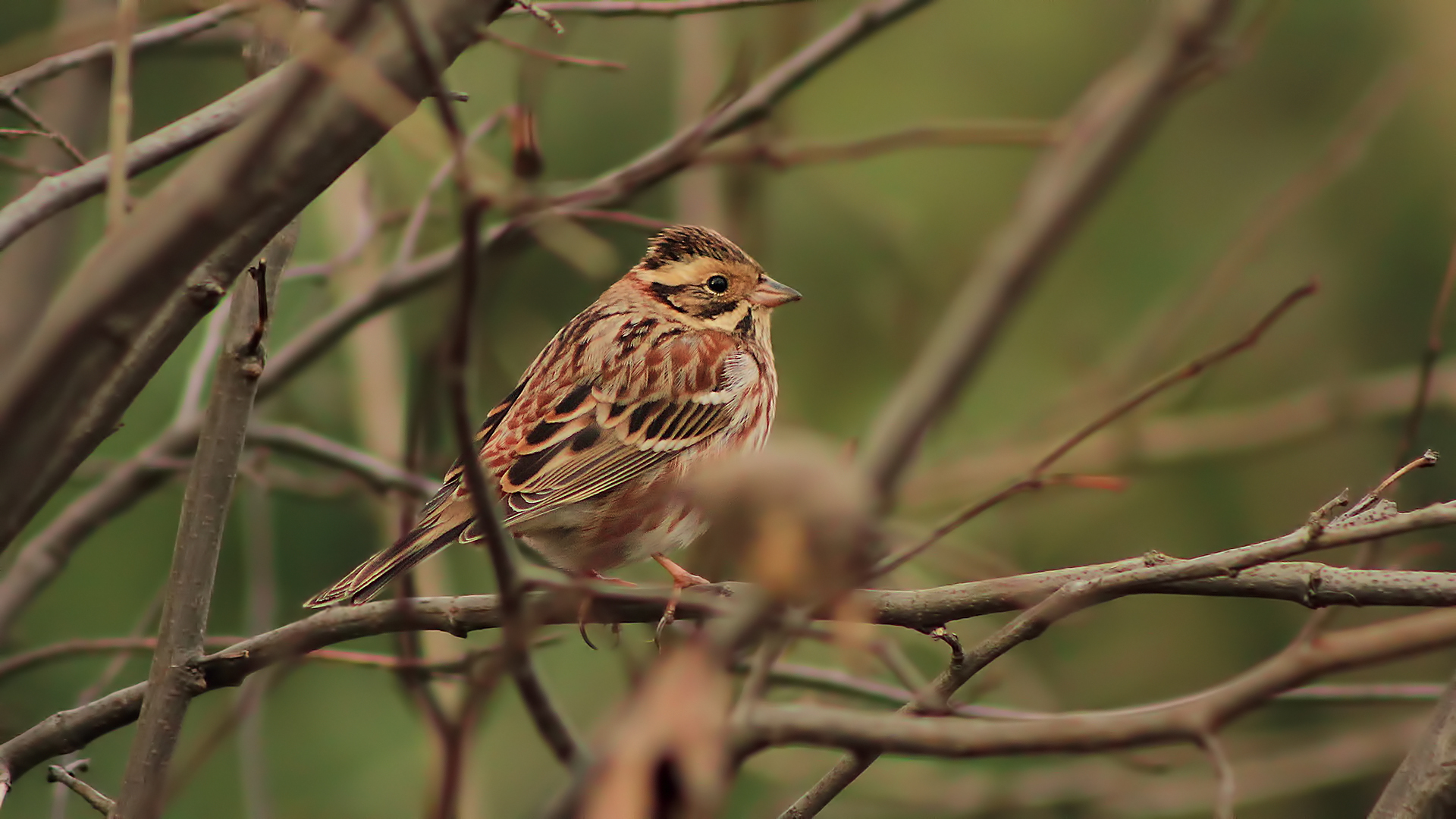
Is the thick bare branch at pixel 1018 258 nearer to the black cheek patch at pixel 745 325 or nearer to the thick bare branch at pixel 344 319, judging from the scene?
the thick bare branch at pixel 344 319

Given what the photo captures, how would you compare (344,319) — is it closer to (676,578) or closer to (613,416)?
(613,416)

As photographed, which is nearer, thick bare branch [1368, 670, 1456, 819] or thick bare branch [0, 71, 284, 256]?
thick bare branch [1368, 670, 1456, 819]

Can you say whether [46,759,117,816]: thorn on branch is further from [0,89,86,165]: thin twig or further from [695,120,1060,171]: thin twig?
[695,120,1060,171]: thin twig

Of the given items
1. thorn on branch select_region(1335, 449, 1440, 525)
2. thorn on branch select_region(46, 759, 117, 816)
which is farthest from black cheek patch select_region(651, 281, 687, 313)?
thorn on branch select_region(1335, 449, 1440, 525)

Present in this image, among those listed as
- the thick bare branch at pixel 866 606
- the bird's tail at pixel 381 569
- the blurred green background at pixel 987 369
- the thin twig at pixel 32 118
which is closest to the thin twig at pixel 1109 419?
the thick bare branch at pixel 866 606

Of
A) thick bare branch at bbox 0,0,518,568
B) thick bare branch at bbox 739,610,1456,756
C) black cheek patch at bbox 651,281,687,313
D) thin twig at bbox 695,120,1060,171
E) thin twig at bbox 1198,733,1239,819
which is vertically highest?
black cheek patch at bbox 651,281,687,313
